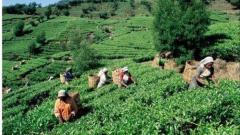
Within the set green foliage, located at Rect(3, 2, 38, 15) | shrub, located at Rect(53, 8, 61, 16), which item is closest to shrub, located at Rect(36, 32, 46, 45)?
shrub, located at Rect(53, 8, 61, 16)

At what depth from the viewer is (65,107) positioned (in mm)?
20547

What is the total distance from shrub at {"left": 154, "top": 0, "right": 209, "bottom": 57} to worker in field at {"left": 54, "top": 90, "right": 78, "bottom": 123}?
992 inches

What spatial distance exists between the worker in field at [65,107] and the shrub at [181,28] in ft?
82.6

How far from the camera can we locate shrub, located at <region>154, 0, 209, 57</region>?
149 feet

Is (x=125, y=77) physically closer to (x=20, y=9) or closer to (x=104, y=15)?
(x=104, y=15)

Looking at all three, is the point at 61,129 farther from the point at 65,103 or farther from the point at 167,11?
the point at 167,11

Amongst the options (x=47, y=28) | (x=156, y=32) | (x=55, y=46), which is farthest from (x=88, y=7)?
(x=156, y=32)

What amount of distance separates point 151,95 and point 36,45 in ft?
339

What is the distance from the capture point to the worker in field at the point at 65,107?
20578mm

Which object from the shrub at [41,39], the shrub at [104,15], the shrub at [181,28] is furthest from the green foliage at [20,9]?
the shrub at [181,28]

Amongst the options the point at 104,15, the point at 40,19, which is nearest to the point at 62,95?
the point at 40,19

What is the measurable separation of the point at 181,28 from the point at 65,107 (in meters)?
26.8

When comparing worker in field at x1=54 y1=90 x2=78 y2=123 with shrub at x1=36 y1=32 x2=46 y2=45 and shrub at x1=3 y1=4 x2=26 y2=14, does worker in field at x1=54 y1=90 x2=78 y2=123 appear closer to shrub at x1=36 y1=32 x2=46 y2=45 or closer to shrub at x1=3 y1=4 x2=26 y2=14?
shrub at x1=36 y1=32 x2=46 y2=45

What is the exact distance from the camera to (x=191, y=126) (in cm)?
1496
